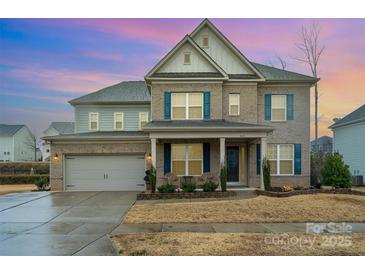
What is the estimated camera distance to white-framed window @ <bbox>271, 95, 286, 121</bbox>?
18.7 meters

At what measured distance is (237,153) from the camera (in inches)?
740

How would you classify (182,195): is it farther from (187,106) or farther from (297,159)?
(297,159)

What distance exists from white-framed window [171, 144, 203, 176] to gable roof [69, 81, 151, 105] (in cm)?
610

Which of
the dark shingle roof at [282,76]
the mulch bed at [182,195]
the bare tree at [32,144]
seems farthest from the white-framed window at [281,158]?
the bare tree at [32,144]

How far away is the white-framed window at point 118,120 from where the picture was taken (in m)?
22.3

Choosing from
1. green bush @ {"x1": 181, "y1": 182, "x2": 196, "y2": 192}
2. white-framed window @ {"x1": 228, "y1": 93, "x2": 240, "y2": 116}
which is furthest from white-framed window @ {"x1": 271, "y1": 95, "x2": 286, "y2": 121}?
green bush @ {"x1": 181, "y1": 182, "x2": 196, "y2": 192}

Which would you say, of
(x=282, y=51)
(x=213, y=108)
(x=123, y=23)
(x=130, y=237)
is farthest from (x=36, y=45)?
(x=282, y=51)

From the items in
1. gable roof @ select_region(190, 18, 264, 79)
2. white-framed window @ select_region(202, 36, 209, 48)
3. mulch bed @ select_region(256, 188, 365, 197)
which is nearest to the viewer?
mulch bed @ select_region(256, 188, 365, 197)

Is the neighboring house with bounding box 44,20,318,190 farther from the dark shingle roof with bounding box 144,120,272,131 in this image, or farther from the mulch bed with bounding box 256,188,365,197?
the mulch bed with bounding box 256,188,365,197

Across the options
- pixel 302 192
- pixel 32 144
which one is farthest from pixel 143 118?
pixel 32 144

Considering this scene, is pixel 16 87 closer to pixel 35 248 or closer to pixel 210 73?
pixel 210 73

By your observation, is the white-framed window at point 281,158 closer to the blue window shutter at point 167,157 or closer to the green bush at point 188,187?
the green bush at point 188,187

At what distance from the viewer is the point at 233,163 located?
1877cm

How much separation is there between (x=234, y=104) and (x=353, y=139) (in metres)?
12.4
